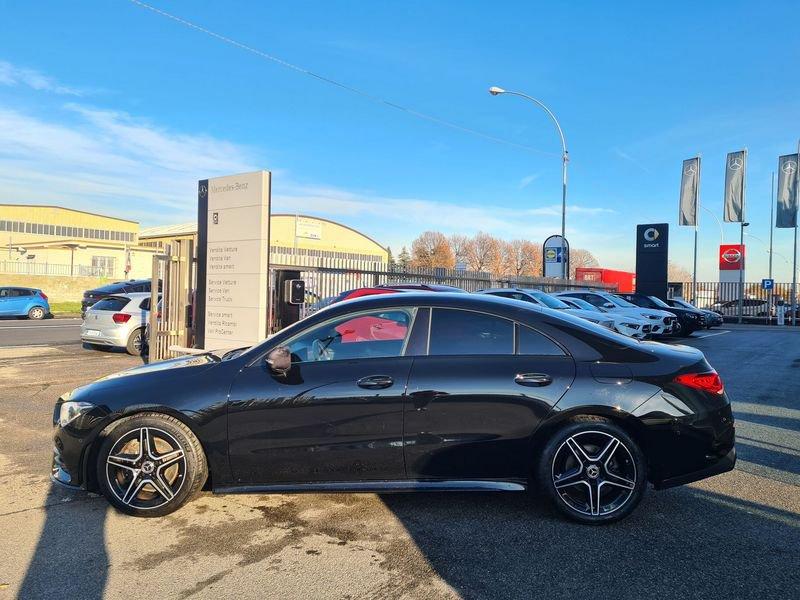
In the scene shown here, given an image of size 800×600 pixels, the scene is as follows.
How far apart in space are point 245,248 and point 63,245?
53.7m

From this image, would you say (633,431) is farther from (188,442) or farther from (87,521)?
(87,521)

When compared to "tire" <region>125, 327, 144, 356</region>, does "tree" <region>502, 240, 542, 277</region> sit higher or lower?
higher

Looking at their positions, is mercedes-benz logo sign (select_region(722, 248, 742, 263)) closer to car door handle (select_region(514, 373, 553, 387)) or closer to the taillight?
the taillight

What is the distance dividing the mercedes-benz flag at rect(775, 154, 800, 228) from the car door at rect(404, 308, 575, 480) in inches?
1309

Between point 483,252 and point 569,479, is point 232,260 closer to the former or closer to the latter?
point 569,479

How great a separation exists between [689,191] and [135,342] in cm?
3041

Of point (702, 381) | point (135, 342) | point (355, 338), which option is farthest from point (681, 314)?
point (355, 338)

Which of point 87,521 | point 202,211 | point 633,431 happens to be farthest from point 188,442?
point 202,211

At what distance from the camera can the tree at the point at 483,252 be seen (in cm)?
8712

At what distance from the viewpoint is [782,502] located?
439cm

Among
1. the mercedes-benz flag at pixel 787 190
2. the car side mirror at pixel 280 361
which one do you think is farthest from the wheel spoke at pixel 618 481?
the mercedes-benz flag at pixel 787 190

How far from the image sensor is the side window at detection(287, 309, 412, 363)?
13.8ft

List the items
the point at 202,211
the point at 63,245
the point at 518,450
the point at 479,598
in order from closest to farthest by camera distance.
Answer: the point at 479,598 → the point at 518,450 → the point at 202,211 → the point at 63,245

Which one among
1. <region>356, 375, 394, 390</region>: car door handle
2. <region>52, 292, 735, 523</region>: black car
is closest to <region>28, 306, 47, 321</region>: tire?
<region>52, 292, 735, 523</region>: black car
